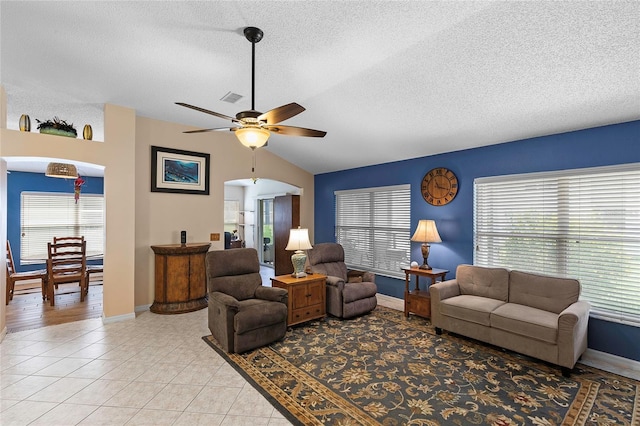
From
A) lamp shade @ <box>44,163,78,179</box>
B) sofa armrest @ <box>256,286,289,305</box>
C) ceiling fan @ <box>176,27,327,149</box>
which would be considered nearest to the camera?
ceiling fan @ <box>176,27,327,149</box>

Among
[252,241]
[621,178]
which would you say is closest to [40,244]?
[252,241]

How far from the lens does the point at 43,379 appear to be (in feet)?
9.10

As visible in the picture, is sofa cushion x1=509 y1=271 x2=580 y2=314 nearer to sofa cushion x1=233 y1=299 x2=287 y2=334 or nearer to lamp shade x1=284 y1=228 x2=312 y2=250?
lamp shade x1=284 y1=228 x2=312 y2=250

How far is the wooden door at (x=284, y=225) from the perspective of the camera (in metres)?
6.95

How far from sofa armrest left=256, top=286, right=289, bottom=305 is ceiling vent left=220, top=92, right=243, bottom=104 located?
242 centimetres

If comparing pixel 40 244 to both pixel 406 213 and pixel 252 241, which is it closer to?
pixel 252 241

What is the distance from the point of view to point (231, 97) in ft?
12.7

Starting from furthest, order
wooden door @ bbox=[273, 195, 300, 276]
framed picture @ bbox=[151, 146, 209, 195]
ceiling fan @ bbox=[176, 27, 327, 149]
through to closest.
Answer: wooden door @ bbox=[273, 195, 300, 276]
framed picture @ bbox=[151, 146, 209, 195]
ceiling fan @ bbox=[176, 27, 327, 149]

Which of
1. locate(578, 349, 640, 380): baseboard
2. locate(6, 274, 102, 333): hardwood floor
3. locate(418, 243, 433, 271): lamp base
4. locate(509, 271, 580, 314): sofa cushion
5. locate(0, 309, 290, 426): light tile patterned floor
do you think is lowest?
locate(578, 349, 640, 380): baseboard

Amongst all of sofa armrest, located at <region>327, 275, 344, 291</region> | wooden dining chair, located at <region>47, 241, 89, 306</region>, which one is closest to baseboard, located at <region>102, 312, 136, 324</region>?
wooden dining chair, located at <region>47, 241, 89, 306</region>

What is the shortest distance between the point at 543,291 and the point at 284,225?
5041 mm

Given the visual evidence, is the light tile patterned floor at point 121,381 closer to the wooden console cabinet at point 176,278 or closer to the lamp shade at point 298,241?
the wooden console cabinet at point 176,278

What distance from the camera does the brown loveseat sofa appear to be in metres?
2.91

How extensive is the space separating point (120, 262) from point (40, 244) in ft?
14.4
